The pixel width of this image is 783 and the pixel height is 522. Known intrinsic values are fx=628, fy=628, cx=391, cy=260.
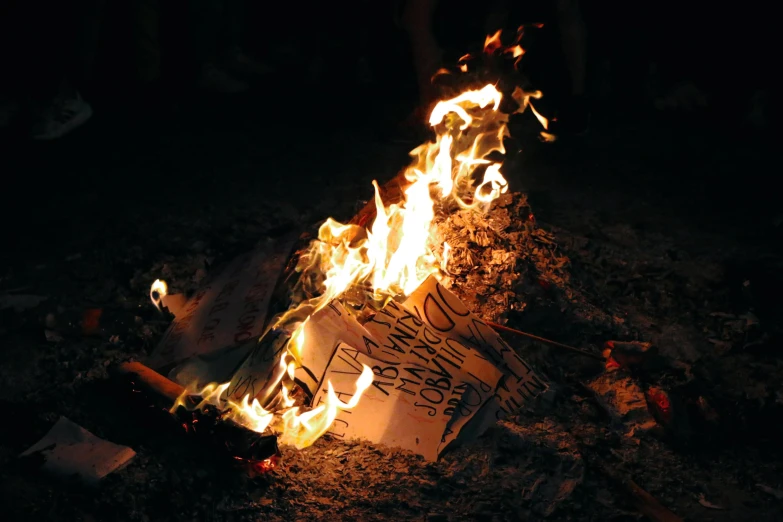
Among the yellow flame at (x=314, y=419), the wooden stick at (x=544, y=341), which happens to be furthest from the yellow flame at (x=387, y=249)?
the wooden stick at (x=544, y=341)

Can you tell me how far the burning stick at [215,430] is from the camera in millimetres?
2943

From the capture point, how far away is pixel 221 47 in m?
8.12

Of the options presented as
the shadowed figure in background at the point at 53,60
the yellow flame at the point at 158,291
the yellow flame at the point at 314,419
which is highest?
the shadowed figure in background at the point at 53,60

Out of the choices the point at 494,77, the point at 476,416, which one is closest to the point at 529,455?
the point at 476,416

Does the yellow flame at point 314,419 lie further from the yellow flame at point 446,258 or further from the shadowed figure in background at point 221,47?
the shadowed figure in background at point 221,47

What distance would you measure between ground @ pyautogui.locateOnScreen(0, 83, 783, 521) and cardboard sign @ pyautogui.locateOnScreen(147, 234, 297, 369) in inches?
8.8

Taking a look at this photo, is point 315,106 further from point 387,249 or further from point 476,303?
point 476,303

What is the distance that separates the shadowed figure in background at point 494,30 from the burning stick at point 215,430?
173 inches

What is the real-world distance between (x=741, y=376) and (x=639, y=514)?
133 centimetres

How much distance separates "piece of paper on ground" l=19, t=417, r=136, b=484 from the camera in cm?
302

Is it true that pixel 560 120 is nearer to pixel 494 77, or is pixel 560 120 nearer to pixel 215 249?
pixel 494 77

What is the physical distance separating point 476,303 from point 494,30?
4151 millimetres

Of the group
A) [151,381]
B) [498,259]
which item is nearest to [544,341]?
[498,259]

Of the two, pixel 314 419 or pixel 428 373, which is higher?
pixel 428 373
